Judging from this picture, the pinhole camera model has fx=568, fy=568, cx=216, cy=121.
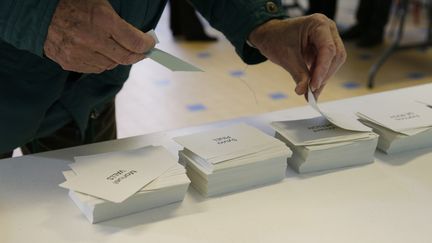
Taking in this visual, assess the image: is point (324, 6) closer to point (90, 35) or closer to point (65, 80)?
point (65, 80)

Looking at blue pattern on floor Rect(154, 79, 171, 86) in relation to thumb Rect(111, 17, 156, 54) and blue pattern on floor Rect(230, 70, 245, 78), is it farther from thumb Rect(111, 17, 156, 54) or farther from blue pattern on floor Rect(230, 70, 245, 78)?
thumb Rect(111, 17, 156, 54)

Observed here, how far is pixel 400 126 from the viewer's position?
3.10 feet

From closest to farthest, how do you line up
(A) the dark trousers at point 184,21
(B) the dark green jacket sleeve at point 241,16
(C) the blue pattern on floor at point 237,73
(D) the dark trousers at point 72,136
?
(B) the dark green jacket sleeve at point 241,16 → (D) the dark trousers at point 72,136 → (C) the blue pattern on floor at point 237,73 → (A) the dark trousers at point 184,21

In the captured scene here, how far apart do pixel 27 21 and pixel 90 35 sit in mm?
89

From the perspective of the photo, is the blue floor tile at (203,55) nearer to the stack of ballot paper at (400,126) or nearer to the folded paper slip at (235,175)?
the stack of ballot paper at (400,126)

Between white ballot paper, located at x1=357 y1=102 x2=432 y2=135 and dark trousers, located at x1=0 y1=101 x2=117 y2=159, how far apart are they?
0.55 m

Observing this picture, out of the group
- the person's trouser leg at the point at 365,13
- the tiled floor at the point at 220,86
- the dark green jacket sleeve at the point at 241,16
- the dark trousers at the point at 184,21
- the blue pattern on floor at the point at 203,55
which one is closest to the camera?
the dark green jacket sleeve at the point at 241,16

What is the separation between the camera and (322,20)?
96 cm

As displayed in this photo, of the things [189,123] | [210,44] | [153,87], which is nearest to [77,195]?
[189,123]

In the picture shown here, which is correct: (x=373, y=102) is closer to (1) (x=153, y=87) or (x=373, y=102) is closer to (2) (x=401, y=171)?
(2) (x=401, y=171)

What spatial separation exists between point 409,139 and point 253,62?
32 centimetres

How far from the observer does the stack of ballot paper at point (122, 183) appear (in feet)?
2.40

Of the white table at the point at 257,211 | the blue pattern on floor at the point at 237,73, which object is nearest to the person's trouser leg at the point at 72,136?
the white table at the point at 257,211

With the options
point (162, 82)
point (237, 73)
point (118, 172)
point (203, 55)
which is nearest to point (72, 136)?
point (118, 172)
